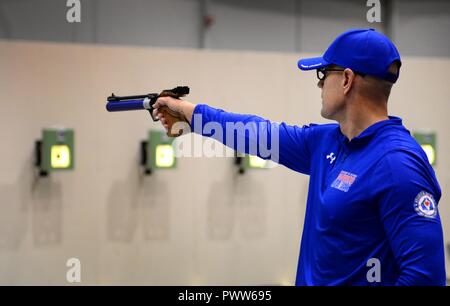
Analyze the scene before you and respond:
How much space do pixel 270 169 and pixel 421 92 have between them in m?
1.70

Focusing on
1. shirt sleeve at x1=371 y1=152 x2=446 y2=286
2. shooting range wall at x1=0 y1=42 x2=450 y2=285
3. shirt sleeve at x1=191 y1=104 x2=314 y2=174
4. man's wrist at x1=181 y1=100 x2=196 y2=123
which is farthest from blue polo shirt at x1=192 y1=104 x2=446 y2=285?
shooting range wall at x1=0 y1=42 x2=450 y2=285

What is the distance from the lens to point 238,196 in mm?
4797

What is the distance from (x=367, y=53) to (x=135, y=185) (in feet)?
10.9

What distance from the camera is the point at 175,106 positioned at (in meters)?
1.97

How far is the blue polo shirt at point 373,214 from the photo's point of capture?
1262 mm

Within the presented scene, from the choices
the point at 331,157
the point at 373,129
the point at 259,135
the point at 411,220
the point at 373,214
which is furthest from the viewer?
the point at 259,135

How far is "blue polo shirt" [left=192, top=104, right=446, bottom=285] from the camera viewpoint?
126cm

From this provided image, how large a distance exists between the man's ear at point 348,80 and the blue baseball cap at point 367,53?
1cm

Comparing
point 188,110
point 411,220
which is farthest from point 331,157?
point 188,110

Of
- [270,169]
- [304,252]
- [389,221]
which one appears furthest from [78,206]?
[389,221]

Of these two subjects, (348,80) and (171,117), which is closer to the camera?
(348,80)

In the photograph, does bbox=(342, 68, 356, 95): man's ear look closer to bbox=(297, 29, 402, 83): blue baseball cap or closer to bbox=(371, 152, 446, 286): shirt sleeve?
bbox=(297, 29, 402, 83): blue baseball cap

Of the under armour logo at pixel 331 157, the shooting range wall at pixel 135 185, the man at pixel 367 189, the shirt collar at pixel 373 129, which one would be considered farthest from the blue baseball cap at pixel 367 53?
the shooting range wall at pixel 135 185

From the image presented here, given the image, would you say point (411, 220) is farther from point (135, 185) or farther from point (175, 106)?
point (135, 185)
